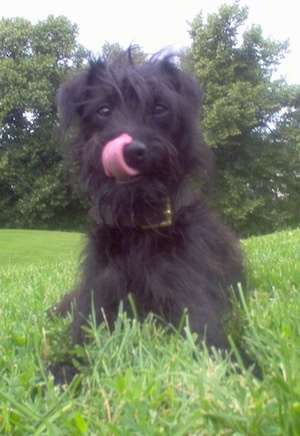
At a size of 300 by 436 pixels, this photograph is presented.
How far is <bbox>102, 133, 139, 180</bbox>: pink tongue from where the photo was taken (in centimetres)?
297

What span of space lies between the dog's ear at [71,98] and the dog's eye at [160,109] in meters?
0.46

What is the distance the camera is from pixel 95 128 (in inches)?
132

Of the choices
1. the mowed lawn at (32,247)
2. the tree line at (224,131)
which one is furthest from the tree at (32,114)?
the mowed lawn at (32,247)

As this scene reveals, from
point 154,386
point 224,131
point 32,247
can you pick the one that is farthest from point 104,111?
point 224,131

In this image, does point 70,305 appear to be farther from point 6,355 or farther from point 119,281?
point 6,355

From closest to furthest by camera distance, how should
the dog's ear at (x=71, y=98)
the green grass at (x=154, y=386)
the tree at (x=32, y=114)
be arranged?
1. the green grass at (x=154, y=386)
2. the dog's ear at (x=71, y=98)
3. the tree at (x=32, y=114)

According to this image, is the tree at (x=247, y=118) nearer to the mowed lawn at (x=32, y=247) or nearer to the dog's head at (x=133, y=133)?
the mowed lawn at (x=32, y=247)

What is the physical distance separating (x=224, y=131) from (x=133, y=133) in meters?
32.3

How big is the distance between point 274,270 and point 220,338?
6.47ft

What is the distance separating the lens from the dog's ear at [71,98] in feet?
11.4

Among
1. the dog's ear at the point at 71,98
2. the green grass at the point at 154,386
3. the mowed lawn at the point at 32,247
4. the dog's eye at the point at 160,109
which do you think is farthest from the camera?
the mowed lawn at the point at 32,247

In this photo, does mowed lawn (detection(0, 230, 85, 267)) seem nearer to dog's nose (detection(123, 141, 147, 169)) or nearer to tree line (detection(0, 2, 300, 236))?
tree line (detection(0, 2, 300, 236))

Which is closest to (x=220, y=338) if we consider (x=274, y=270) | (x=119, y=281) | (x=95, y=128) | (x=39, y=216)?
(x=119, y=281)

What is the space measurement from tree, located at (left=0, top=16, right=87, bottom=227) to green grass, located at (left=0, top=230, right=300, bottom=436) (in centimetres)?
3340
